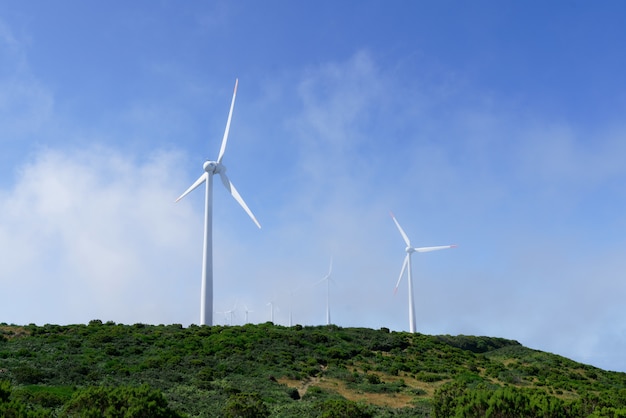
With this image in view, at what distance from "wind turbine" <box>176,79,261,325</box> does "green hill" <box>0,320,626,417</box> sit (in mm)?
4135

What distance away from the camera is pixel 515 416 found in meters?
32.5

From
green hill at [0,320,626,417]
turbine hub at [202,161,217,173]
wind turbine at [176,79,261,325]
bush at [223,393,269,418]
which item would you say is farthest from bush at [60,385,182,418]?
turbine hub at [202,161,217,173]

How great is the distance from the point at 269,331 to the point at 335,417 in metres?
38.7

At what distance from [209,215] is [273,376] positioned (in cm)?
3394

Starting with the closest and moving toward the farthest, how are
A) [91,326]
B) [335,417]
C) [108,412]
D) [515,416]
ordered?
[108,412]
[515,416]
[335,417]
[91,326]

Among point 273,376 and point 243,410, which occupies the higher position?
point 273,376

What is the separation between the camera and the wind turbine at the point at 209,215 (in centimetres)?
7694

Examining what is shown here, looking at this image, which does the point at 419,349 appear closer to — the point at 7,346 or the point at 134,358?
the point at 134,358

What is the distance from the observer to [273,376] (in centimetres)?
5316

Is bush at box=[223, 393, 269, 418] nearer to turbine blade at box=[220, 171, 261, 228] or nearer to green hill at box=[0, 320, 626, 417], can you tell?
green hill at box=[0, 320, 626, 417]

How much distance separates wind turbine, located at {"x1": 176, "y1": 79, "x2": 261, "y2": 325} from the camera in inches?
3029

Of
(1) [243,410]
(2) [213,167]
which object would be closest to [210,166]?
(2) [213,167]

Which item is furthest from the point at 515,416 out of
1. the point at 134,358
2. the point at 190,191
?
the point at 190,191

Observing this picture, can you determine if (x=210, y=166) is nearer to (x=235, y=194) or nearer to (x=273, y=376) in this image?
(x=235, y=194)
